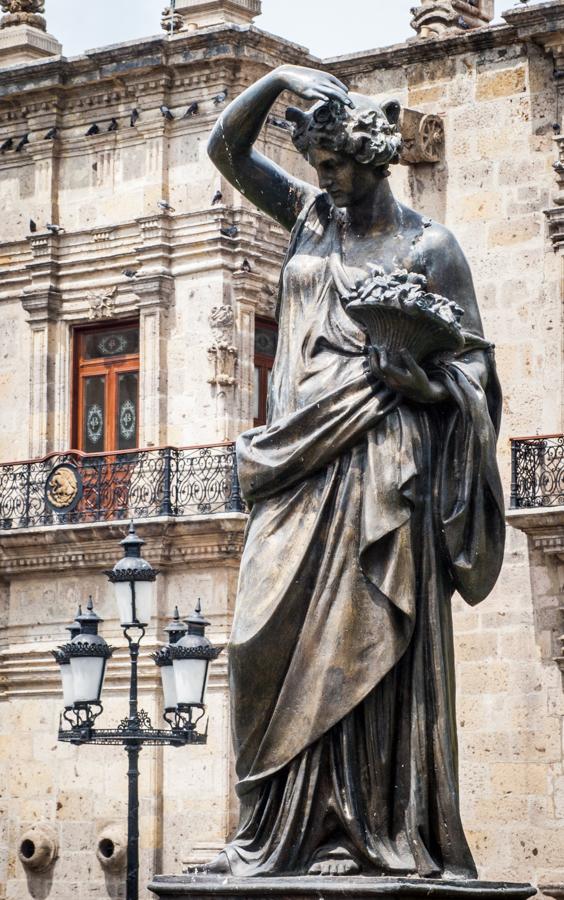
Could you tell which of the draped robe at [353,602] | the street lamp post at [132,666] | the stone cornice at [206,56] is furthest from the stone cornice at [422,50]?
the draped robe at [353,602]

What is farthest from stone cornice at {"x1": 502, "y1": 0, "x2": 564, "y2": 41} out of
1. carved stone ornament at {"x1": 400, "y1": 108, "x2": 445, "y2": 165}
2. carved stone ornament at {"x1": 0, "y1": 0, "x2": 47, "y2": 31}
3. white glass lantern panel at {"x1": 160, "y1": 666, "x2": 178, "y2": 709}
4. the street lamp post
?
white glass lantern panel at {"x1": 160, "y1": 666, "x2": 178, "y2": 709}

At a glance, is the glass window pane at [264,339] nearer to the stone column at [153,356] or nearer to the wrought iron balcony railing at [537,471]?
the stone column at [153,356]

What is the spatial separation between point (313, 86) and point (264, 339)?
62.4ft

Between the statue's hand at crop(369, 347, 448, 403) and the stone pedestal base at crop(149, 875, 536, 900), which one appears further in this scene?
the statue's hand at crop(369, 347, 448, 403)

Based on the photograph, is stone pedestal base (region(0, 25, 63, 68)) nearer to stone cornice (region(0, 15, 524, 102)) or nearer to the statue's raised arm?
stone cornice (region(0, 15, 524, 102))

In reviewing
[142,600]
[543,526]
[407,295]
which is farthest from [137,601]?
[407,295]

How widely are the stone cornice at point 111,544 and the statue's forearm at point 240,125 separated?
54.6ft

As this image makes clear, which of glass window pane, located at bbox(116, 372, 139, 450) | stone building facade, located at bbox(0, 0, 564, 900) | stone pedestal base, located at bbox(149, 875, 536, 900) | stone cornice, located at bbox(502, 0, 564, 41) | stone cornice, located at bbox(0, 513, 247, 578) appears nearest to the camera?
stone pedestal base, located at bbox(149, 875, 536, 900)

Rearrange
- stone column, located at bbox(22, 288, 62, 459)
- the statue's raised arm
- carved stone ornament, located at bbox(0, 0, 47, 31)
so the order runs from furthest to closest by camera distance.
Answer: carved stone ornament, located at bbox(0, 0, 47, 31)
stone column, located at bbox(22, 288, 62, 459)
the statue's raised arm

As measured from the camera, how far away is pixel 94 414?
25328 millimetres

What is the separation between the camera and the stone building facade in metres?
22.4

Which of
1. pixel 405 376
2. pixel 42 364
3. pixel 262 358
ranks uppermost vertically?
pixel 42 364

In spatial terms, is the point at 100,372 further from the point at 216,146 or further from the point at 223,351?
the point at 216,146

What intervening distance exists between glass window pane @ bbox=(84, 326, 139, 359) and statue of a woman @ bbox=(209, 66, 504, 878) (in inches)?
763
